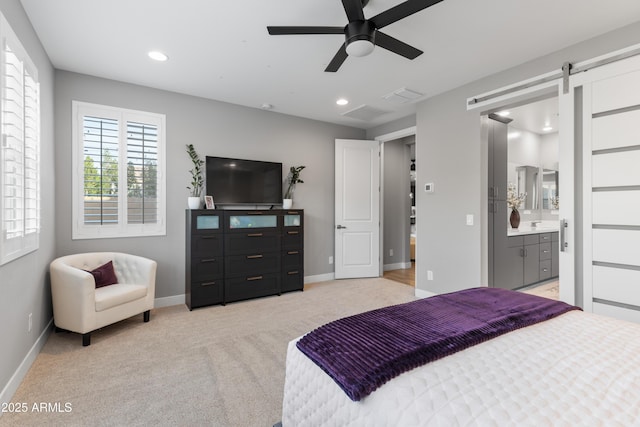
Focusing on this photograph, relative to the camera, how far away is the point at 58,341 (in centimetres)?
273

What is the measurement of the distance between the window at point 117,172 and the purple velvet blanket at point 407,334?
3139 millimetres

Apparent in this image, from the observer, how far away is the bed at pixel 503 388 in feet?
2.80

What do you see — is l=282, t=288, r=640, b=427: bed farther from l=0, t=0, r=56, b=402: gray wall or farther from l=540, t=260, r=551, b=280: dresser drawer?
l=540, t=260, r=551, b=280: dresser drawer

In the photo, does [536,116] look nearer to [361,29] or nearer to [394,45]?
[394,45]

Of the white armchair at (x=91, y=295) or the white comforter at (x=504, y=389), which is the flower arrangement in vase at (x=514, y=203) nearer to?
the white comforter at (x=504, y=389)

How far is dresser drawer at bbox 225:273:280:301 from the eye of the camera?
3.86 metres

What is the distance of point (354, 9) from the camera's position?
1910mm

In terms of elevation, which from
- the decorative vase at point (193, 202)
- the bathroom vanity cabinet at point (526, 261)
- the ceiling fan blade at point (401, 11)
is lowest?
the bathroom vanity cabinet at point (526, 261)

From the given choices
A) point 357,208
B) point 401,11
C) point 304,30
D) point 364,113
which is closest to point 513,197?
point 357,208

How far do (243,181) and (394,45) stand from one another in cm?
274

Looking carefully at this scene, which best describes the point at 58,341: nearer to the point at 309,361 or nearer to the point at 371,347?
the point at 309,361

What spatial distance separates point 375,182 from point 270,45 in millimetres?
3138

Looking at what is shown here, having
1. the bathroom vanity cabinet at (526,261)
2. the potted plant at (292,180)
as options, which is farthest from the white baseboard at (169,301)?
the bathroom vanity cabinet at (526,261)

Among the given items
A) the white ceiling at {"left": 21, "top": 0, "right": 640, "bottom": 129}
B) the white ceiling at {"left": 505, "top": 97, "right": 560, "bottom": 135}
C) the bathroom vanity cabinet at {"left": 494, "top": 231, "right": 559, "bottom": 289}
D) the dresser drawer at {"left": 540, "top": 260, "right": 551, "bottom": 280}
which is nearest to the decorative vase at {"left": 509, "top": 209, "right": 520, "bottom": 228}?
the bathroom vanity cabinet at {"left": 494, "top": 231, "right": 559, "bottom": 289}
